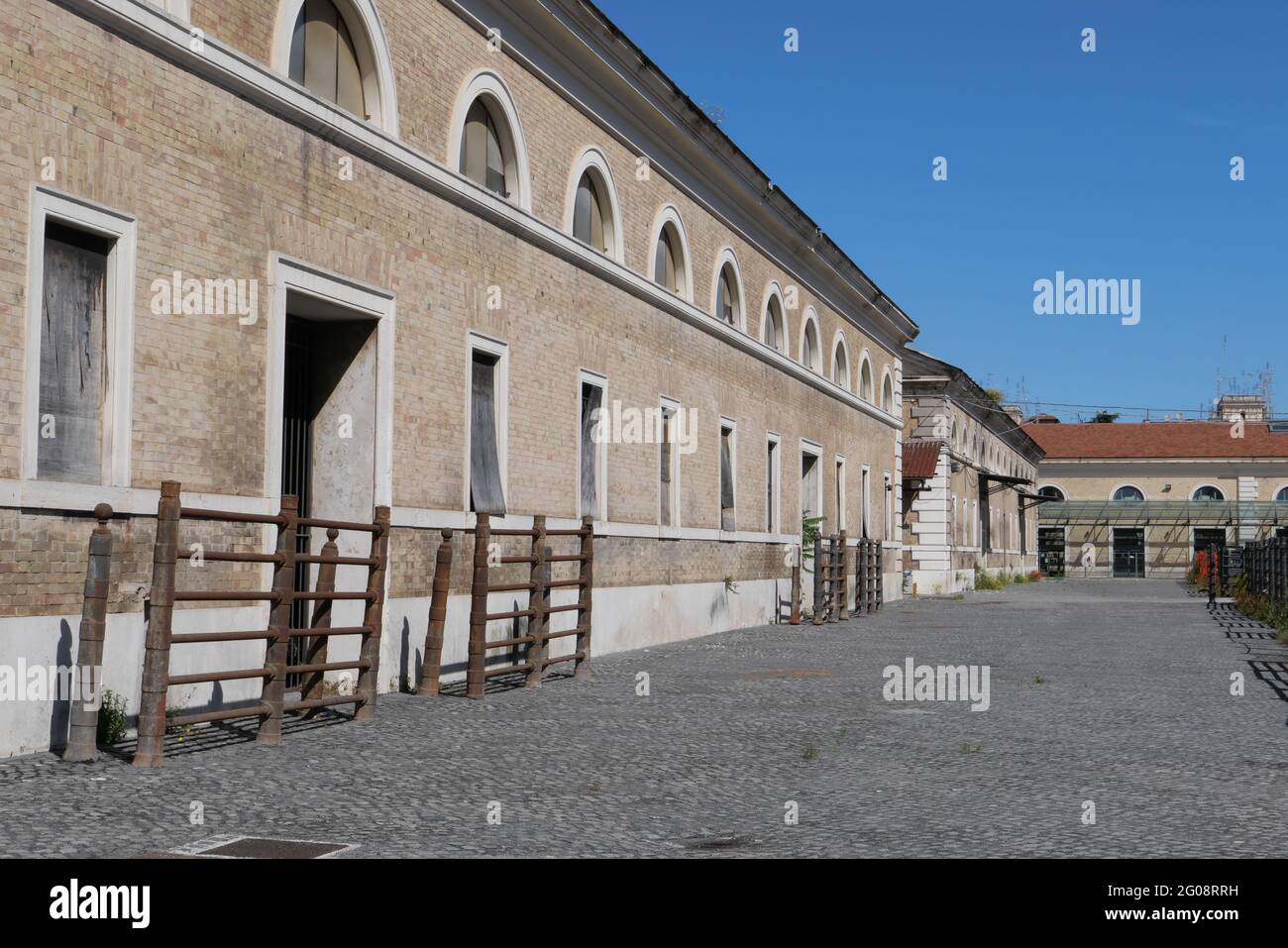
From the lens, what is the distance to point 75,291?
870 centimetres

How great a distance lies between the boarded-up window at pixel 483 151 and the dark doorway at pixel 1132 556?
6081 centimetres

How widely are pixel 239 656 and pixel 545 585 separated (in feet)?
13.1

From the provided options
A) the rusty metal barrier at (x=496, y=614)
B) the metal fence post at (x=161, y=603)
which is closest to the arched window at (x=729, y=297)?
the rusty metal barrier at (x=496, y=614)

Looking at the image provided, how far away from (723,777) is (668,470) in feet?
40.7

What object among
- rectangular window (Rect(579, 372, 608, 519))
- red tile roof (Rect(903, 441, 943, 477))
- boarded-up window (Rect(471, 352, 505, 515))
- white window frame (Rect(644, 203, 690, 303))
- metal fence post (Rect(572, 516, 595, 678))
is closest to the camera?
boarded-up window (Rect(471, 352, 505, 515))

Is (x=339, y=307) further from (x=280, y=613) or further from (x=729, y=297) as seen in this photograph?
(x=729, y=297)

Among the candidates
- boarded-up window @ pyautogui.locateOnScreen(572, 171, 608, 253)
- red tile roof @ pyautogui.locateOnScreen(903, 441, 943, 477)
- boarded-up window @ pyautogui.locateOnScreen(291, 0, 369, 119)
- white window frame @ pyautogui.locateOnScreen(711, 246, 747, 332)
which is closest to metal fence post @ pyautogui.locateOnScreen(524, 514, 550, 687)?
boarded-up window @ pyautogui.locateOnScreen(291, 0, 369, 119)

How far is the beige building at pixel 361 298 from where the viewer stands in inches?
333

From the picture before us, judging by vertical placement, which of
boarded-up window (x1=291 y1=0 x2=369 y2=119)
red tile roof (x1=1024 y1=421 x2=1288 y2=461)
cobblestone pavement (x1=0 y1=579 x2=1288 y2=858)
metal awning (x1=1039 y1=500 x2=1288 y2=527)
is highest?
red tile roof (x1=1024 y1=421 x2=1288 y2=461)

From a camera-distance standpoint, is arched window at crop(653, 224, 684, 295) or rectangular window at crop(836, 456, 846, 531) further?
rectangular window at crop(836, 456, 846, 531)

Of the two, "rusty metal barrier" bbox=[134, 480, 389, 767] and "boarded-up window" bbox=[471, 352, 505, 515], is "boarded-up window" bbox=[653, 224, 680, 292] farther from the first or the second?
"rusty metal barrier" bbox=[134, 480, 389, 767]

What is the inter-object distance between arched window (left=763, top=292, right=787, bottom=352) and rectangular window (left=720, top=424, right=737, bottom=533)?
3.75 meters

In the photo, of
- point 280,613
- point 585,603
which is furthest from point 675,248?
point 280,613

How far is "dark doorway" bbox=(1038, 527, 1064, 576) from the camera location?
71.6 m
